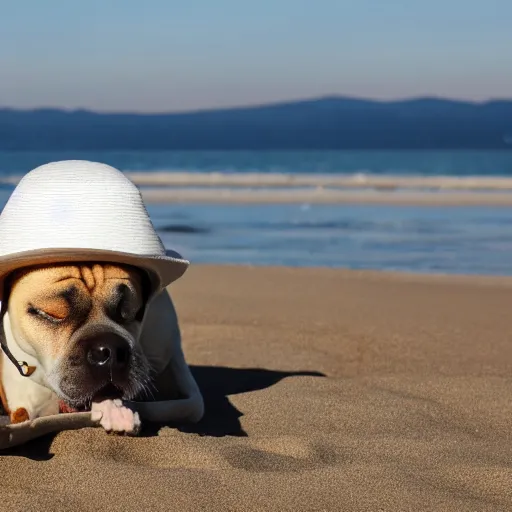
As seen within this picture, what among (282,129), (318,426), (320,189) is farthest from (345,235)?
(282,129)

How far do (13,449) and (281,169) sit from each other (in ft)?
128

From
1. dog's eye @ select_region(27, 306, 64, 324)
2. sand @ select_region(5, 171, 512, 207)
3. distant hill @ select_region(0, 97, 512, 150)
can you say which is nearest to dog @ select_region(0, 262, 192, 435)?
dog's eye @ select_region(27, 306, 64, 324)

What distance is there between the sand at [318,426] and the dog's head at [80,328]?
0.24 meters

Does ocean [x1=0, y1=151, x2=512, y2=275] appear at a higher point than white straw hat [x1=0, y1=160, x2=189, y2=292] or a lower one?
lower

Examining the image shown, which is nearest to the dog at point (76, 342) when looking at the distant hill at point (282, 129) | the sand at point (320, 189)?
the sand at point (320, 189)

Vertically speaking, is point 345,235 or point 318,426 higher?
point 318,426

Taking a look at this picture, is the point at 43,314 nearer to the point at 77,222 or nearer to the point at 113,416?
the point at 77,222

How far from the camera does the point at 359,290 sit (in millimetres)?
9547

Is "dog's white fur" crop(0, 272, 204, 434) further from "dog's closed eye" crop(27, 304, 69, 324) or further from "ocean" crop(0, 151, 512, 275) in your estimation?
"ocean" crop(0, 151, 512, 275)

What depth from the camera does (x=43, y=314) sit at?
3.80 metres

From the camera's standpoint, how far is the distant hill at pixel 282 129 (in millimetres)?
79625

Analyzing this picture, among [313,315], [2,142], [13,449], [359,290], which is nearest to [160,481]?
[13,449]

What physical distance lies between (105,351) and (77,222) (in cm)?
47

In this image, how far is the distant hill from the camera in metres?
79.6
